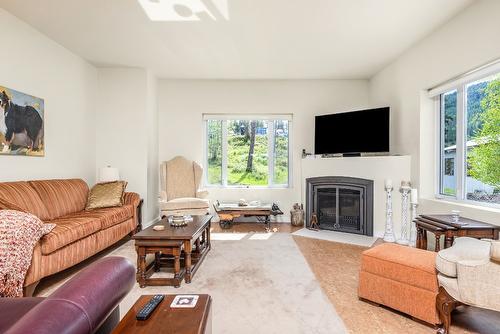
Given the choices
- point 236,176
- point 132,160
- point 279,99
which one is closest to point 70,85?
point 132,160

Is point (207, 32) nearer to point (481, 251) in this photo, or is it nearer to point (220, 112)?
point (220, 112)

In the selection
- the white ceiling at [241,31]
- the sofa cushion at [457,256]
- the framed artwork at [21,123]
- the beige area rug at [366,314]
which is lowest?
the beige area rug at [366,314]

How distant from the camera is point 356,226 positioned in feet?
15.0

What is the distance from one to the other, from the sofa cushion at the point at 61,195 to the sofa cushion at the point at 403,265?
335cm

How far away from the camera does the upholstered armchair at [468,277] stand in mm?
1619

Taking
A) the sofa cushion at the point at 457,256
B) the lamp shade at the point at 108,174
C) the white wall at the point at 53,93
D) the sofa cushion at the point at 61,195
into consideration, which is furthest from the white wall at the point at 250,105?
the sofa cushion at the point at 457,256

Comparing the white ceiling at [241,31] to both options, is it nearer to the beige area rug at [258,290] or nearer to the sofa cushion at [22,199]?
the sofa cushion at [22,199]

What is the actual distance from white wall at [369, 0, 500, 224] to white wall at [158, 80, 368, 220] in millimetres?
841

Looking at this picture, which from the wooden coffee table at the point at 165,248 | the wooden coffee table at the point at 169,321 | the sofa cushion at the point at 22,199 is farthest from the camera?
the sofa cushion at the point at 22,199

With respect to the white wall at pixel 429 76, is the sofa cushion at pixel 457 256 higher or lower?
lower

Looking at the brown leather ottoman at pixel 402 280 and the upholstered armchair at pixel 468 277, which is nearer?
the upholstered armchair at pixel 468 277

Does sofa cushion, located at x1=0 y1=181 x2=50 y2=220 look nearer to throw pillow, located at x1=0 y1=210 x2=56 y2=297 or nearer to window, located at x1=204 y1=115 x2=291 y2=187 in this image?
throw pillow, located at x1=0 y1=210 x2=56 y2=297

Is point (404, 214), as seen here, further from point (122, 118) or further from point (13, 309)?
point (122, 118)

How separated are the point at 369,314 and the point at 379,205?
2.55 meters
